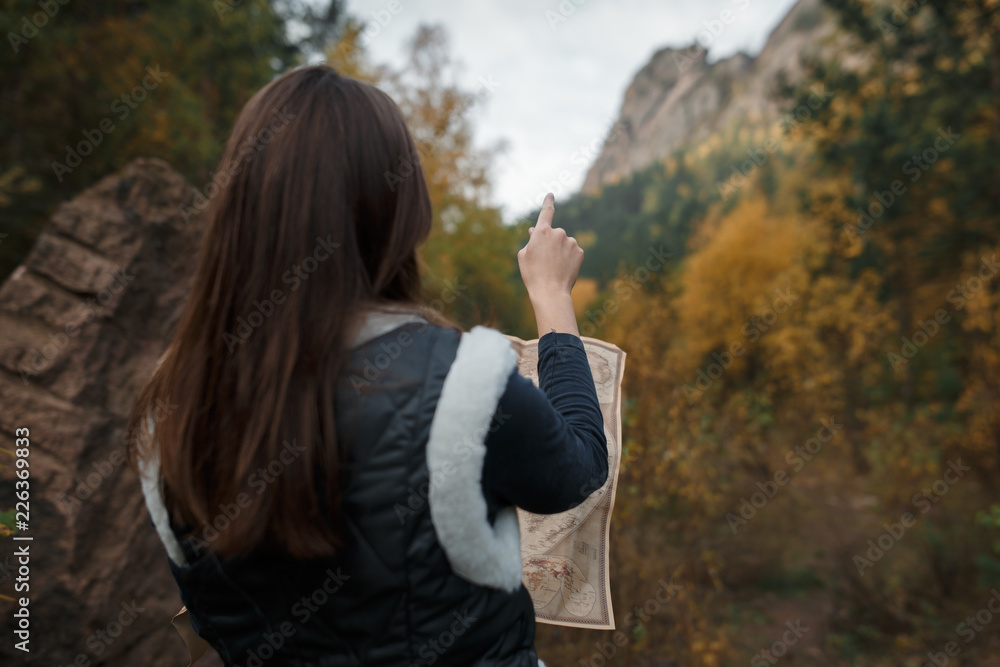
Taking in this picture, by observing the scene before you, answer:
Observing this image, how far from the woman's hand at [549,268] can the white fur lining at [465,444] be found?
272 mm

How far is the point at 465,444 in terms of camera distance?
2.62ft

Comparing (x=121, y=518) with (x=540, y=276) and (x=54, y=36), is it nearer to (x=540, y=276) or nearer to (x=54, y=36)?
(x=540, y=276)

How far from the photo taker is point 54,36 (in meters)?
6.25

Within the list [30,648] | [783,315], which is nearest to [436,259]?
[783,315]
